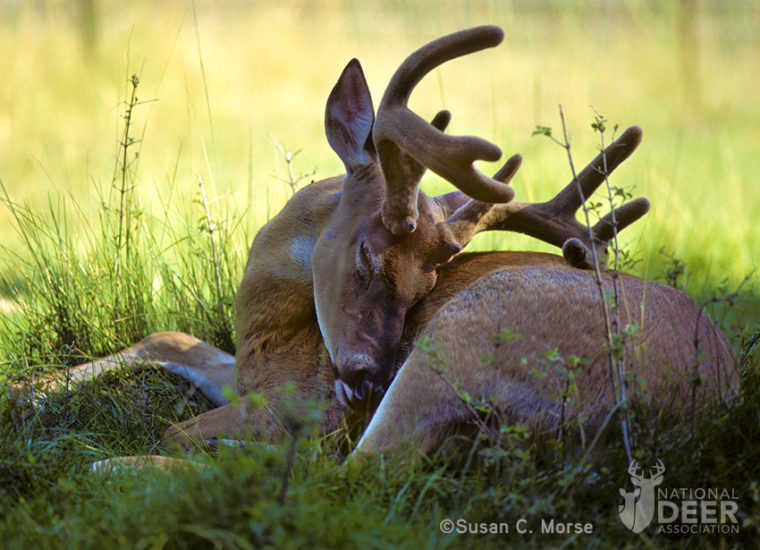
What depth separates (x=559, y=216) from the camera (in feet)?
14.8

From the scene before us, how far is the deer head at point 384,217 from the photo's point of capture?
3.75 meters

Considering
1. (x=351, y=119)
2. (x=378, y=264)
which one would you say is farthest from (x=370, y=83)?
(x=378, y=264)

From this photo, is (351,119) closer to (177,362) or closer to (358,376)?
Answer: (358,376)

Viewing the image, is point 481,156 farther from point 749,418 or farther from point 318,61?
point 318,61

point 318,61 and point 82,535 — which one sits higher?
point 318,61

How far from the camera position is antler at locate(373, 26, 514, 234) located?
11.8 feet

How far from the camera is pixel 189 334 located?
211 inches

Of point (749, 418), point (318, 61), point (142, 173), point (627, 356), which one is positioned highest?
point (318, 61)

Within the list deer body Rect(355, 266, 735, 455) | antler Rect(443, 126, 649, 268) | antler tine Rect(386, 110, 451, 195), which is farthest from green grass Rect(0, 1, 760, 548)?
antler tine Rect(386, 110, 451, 195)

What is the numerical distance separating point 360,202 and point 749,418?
203 centimetres

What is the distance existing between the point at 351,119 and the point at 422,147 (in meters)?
0.74

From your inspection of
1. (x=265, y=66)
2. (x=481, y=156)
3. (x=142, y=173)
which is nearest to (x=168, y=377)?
(x=481, y=156)

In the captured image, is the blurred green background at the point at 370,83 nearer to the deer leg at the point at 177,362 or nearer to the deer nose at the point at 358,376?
the deer leg at the point at 177,362

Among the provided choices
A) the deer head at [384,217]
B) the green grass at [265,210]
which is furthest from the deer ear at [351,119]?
the green grass at [265,210]
